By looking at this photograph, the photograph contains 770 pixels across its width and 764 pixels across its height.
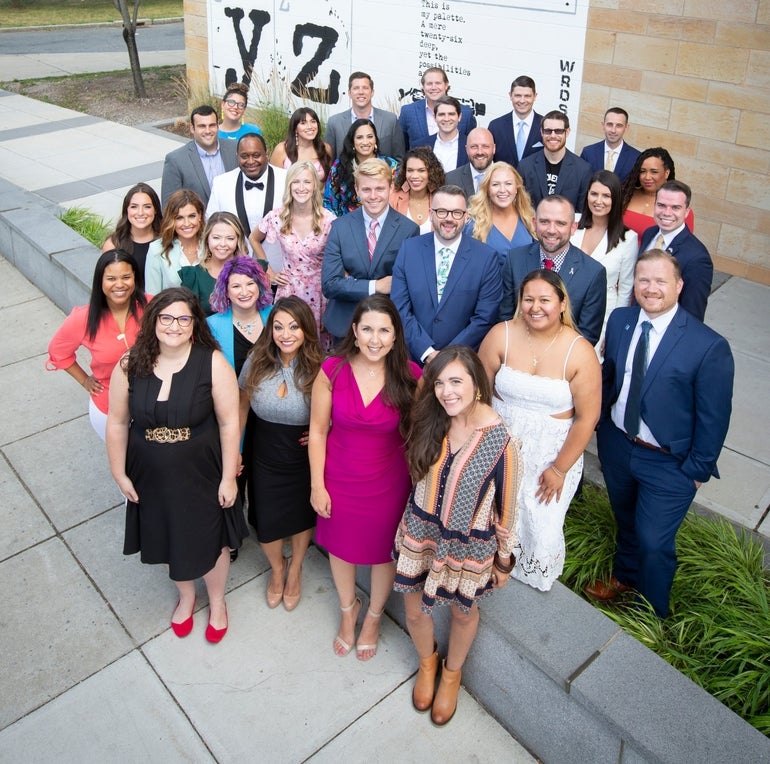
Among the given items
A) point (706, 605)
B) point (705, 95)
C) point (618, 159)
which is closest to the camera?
point (706, 605)

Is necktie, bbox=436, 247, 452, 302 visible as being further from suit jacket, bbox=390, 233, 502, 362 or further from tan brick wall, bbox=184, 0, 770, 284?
tan brick wall, bbox=184, 0, 770, 284

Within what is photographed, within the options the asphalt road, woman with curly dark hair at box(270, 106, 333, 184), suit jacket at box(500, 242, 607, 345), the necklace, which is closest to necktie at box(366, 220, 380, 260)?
suit jacket at box(500, 242, 607, 345)

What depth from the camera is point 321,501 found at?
3721 millimetres

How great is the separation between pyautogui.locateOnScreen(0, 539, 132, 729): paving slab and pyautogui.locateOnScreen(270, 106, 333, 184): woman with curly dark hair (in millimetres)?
3614

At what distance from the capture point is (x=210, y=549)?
3.91 m

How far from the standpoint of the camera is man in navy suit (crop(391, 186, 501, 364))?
14.2 ft

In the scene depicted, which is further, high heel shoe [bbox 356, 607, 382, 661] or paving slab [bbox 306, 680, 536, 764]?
high heel shoe [bbox 356, 607, 382, 661]

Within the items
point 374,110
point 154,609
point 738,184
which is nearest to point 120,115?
point 374,110

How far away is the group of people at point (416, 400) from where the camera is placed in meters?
3.38

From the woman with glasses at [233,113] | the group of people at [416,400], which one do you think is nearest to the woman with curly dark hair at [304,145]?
the woman with glasses at [233,113]

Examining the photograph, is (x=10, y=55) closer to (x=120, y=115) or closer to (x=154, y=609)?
(x=120, y=115)

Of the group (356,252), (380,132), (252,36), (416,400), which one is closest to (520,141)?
(380,132)

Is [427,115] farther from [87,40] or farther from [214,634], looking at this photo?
[87,40]

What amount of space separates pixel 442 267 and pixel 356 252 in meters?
0.59
